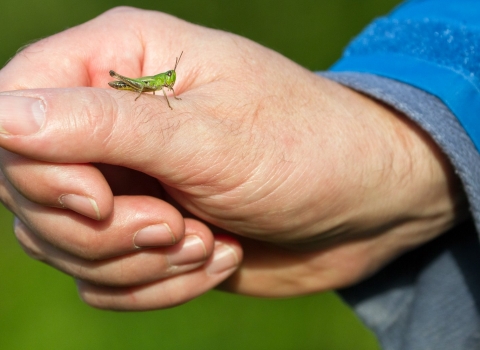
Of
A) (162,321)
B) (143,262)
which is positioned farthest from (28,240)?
(162,321)

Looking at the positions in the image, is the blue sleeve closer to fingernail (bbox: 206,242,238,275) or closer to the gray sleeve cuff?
the gray sleeve cuff

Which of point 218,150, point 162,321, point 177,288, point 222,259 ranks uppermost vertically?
point 218,150

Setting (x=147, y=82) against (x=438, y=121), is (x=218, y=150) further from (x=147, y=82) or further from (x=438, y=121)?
(x=438, y=121)

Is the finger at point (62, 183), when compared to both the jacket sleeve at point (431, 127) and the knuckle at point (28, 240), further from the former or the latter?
the jacket sleeve at point (431, 127)

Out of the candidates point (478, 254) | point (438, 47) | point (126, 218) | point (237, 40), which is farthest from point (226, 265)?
point (438, 47)

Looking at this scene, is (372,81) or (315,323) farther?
(315,323)

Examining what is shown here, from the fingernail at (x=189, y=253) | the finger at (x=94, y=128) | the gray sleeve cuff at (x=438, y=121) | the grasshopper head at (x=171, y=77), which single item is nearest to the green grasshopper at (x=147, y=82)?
the grasshopper head at (x=171, y=77)

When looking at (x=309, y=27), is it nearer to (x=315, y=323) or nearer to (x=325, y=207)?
(x=315, y=323)
